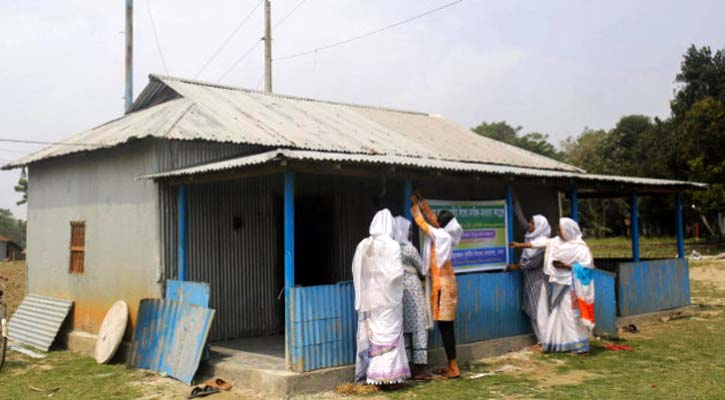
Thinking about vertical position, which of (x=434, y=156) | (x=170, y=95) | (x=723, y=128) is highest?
(x=723, y=128)

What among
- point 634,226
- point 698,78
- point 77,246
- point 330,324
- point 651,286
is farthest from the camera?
point 698,78

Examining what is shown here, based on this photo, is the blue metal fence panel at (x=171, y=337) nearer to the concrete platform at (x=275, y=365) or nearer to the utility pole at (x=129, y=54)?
the concrete platform at (x=275, y=365)

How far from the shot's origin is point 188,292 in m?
7.62

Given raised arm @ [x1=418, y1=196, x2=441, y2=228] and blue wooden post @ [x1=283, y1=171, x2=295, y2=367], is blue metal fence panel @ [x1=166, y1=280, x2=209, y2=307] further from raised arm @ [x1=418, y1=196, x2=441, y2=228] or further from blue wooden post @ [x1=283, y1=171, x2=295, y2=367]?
raised arm @ [x1=418, y1=196, x2=441, y2=228]

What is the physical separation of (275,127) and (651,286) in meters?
7.01

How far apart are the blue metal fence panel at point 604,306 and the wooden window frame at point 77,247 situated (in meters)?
7.79

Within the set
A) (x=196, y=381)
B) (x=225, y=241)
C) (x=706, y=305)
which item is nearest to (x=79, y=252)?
(x=225, y=241)

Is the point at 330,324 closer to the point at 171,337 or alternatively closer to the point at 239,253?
the point at 171,337

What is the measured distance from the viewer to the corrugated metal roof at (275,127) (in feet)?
29.2

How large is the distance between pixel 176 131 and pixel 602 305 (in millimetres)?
6615

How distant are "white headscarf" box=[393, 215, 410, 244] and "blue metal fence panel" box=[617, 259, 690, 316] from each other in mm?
5074

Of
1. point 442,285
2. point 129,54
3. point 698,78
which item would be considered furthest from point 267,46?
point 698,78

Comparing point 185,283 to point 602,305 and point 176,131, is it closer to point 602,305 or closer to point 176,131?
point 176,131

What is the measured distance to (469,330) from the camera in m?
8.18
